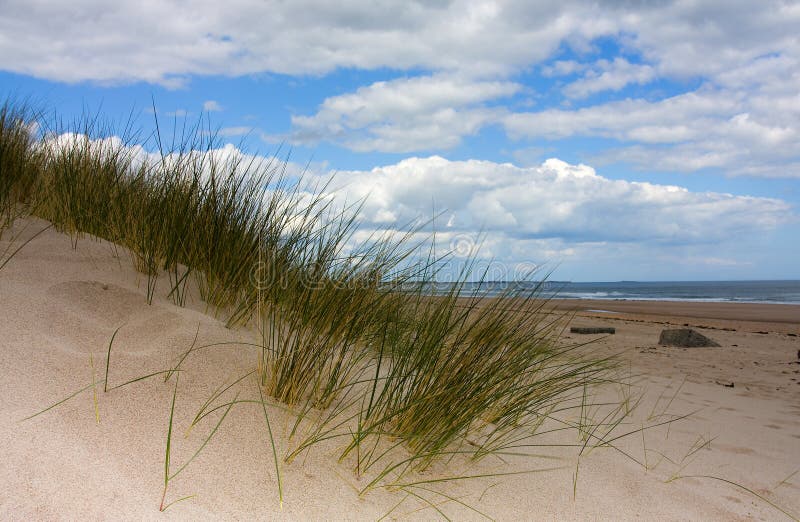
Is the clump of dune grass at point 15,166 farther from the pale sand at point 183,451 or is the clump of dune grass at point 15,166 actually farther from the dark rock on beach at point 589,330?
the dark rock on beach at point 589,330

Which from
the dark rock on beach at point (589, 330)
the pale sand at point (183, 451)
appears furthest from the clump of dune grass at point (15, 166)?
the dark rock on beach at point (589, 330)

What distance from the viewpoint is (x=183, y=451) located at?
174 centimetres

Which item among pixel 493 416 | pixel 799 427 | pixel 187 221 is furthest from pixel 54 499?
pixel 799 427

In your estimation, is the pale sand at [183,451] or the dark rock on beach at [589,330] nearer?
the pale sand at [183,451]

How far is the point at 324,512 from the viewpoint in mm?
1629

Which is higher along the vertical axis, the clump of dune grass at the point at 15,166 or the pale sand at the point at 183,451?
the clump of dune grass at the point at 15,166

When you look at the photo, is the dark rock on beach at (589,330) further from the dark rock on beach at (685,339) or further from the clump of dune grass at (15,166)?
the clump of dune grass at (15,166)

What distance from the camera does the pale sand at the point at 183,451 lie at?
157cm

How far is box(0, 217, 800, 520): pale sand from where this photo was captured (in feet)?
5.16

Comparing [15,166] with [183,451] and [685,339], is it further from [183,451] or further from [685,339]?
[685,339]

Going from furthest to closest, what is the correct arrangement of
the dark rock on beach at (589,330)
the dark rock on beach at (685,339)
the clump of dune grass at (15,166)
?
the dark rock on beach at (589,330) → the dark rock on beach at (685,339) → the clump of dune grass at (15,166)

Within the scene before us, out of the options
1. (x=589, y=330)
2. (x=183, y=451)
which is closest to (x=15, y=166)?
(x=183, y=451)

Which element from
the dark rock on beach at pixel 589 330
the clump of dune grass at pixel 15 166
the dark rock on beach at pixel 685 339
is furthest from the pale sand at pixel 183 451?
the dark rock on beach at pixel 589 330

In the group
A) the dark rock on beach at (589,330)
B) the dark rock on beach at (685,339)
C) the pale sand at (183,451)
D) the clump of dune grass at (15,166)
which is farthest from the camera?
the dark rock on beach at (589,330)
